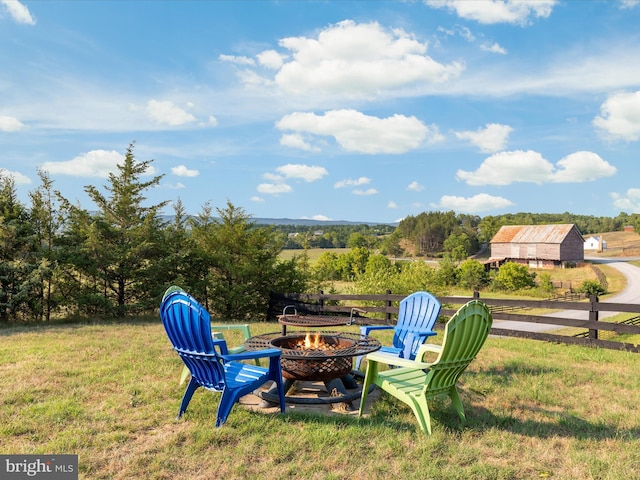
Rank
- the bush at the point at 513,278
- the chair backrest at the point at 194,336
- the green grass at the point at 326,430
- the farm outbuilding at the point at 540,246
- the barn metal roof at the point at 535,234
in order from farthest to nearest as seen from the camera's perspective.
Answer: the farm outbuilding at the point at 540,246, the barn metal roof at the point at 535,234, the bush at the point at 513,278, the chair backrest at the point at 194,336, the green grass at the point at 326,430

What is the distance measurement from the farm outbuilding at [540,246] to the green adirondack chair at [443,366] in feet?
173

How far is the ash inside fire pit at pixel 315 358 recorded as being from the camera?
13.9 ft

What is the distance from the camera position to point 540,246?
173 feet

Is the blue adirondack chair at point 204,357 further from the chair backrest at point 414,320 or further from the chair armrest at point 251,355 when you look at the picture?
the chair backrest at point 414,320

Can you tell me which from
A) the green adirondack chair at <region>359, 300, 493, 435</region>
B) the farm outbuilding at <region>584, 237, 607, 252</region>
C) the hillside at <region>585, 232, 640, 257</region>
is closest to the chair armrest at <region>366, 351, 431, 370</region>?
the green adirondack chair at <region>359, 300, 493, 435</region>

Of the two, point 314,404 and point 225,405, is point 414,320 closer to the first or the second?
point 314,404

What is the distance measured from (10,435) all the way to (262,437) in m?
2.02

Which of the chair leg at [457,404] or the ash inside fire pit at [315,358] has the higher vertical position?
the ash inside fire pit at [315,358]

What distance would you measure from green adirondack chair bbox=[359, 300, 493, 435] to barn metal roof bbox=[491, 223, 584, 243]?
173ft

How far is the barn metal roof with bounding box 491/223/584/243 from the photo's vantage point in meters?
50.6

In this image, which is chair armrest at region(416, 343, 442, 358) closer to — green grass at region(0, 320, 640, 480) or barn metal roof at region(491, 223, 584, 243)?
green grass at region(0, 320, 640, 480)

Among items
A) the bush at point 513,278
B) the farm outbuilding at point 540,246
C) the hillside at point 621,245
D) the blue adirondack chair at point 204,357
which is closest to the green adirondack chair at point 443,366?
the blue adirondack chair at point 204,357

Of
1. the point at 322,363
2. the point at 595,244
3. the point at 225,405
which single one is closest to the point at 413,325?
the point at 322,363

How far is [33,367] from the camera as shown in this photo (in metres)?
5.74
